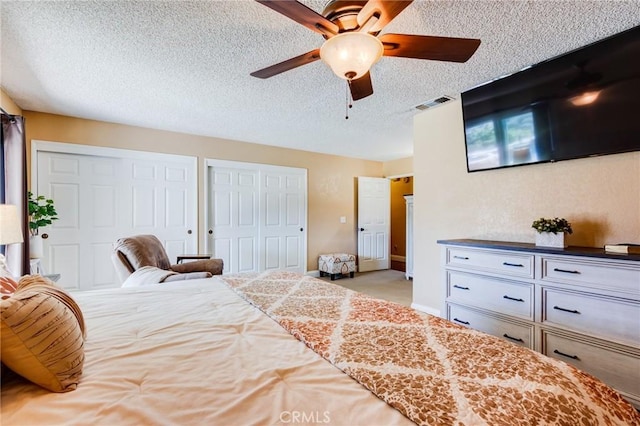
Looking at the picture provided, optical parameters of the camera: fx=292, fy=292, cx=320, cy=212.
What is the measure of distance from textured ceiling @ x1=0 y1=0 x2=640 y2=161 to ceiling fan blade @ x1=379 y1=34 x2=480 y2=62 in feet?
1.13

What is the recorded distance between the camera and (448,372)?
920 mm

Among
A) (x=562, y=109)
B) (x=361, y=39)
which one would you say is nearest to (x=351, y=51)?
(x=361, y=39)

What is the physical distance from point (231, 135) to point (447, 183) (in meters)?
3.11

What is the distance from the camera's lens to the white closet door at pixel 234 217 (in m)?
4.60

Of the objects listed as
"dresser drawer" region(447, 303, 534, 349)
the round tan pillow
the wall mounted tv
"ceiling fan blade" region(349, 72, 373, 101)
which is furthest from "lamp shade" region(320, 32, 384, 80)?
"dresser drawer" region(447, 303, 534, 349)

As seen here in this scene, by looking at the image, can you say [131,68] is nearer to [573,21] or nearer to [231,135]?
[231,135]

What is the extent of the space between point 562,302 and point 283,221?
13.2ft

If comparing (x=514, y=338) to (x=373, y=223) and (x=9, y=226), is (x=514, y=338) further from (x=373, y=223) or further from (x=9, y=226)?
(x=373, y=223)

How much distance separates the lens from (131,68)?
2.39m

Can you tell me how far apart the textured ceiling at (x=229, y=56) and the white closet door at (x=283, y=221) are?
5.08ft

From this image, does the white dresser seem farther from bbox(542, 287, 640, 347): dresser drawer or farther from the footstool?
the footstool

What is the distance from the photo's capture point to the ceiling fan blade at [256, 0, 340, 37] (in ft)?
3.94

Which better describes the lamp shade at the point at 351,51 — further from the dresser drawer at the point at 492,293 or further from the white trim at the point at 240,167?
the white trim at the point at 240,167

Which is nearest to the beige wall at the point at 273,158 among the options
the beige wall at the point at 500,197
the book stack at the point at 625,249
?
the beige wall at the point at 500,197
